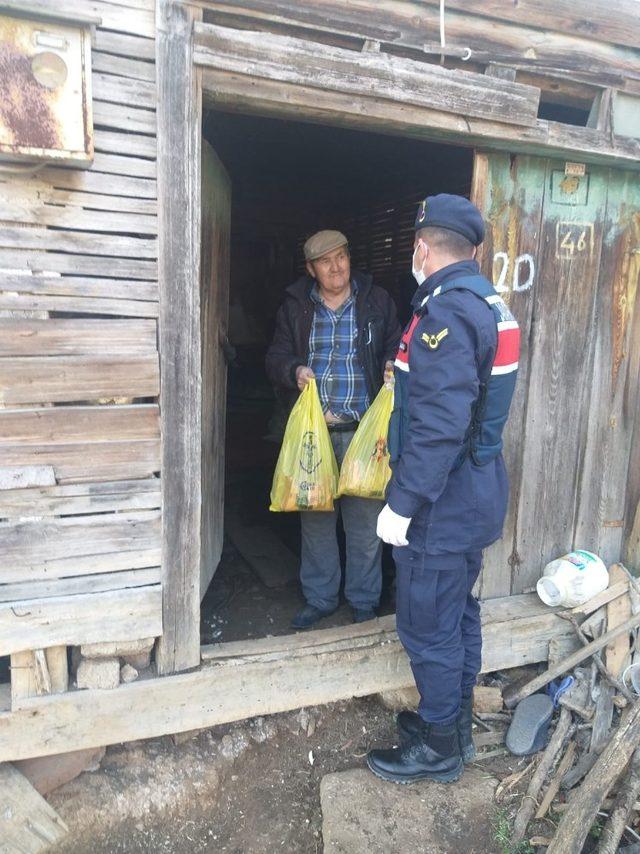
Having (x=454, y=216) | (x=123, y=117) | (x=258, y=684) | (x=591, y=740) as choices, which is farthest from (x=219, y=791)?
(x=123, y=117)

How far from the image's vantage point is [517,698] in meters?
3.33

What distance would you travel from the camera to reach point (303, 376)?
3.33m

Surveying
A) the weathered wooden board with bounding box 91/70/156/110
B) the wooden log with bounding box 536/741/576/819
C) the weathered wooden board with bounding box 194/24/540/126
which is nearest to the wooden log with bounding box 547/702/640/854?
the wooden log with bounding box 536/741/576/819

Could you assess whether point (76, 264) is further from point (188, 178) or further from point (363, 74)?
point (363, 74)

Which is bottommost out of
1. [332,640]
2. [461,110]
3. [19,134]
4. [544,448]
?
[332,640]

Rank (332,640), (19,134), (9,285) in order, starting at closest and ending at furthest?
1. (19,134)
2. (9,285)
3. (332,640)

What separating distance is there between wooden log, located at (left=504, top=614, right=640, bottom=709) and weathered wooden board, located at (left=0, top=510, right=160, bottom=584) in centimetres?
202

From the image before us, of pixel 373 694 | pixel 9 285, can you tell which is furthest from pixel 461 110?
pixel 373 694

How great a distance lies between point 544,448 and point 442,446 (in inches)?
52.2

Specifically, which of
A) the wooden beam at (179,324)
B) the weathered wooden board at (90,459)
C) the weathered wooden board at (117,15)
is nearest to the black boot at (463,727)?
the wooden beam at (179,324)

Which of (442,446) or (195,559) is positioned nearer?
(442,446)

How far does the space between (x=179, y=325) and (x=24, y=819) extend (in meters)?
2.02

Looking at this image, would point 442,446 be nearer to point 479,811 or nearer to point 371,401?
point 371,401

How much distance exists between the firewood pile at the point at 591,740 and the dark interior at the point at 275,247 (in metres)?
1.02
